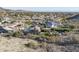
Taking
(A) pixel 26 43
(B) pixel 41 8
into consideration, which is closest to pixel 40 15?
(B) pixel 41 8

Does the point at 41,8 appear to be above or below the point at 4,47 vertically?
above

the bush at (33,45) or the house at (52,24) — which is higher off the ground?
the house at (52,24)

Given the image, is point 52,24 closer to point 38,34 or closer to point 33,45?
point 38,34

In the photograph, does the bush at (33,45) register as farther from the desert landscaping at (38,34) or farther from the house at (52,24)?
the house at (52,24)

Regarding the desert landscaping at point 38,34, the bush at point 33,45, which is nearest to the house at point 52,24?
the desert landscaping at point 38,34

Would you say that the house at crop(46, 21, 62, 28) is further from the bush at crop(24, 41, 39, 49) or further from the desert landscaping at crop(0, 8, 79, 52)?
the bush at crop(24, 41, 39, 49)

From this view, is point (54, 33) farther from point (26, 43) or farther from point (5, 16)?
point (5, 16)

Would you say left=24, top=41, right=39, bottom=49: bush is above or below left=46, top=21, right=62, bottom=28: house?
below

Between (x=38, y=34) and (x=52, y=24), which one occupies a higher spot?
(x=52, y=24)

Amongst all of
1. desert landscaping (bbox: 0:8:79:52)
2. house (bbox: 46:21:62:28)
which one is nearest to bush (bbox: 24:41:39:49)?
desert landscaping (bbox: 0:8:79:52)

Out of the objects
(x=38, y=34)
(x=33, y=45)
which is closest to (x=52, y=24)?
(x=38, y=34)
